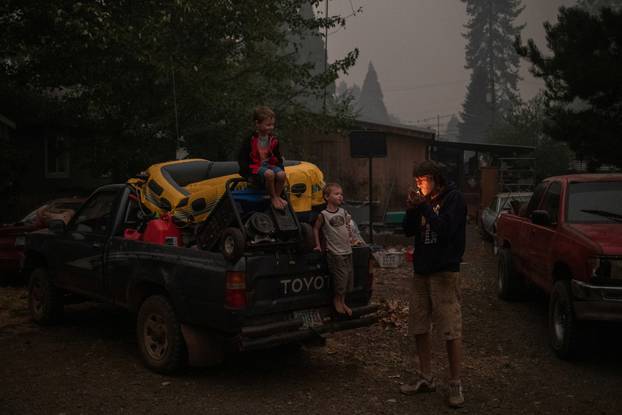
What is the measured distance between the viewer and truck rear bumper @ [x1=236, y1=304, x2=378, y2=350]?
5.11 metres

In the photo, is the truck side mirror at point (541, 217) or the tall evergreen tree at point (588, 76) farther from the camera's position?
the tall evergreen tree at point (588, 76)

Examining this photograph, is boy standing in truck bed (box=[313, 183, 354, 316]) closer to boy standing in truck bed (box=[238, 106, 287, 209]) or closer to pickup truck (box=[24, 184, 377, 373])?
pickup truck (box=[24, 184, 377, 373])

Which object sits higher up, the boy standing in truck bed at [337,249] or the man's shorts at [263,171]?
the man's shorts at [263,171]

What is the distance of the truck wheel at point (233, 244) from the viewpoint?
16.7 feet

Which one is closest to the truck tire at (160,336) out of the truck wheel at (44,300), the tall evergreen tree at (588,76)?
the truck wheel at (44,300)

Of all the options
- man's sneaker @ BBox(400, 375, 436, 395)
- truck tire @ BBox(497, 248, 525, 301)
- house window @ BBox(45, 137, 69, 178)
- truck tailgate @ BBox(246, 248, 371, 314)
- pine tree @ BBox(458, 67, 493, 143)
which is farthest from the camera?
pine tree @ BBox(458, 67, 493, 143)

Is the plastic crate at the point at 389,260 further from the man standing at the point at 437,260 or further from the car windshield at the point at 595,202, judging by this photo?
the man standing at the point at 437,260

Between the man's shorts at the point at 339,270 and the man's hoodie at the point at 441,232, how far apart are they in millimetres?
739

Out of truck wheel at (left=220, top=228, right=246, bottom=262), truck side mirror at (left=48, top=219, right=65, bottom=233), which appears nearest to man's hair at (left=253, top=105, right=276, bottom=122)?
truck wheel at (left=220, top=228, right=246, bottom=262)

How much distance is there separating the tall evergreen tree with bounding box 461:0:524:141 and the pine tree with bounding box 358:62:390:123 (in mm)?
75844

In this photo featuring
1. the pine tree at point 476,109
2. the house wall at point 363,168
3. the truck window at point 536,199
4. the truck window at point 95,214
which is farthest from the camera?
the pine tree at point 476,109

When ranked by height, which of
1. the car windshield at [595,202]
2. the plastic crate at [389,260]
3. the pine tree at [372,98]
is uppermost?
the pine tree at [372,98]

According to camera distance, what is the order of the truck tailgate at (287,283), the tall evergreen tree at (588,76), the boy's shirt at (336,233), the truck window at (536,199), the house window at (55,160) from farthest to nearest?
the house window at (55,160), the tall evergreen tree at (588,76), the truck window at (536,199), the boy's shirt at (336,233), the truck tailgate at (287,283)

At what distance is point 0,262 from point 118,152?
489 cm
